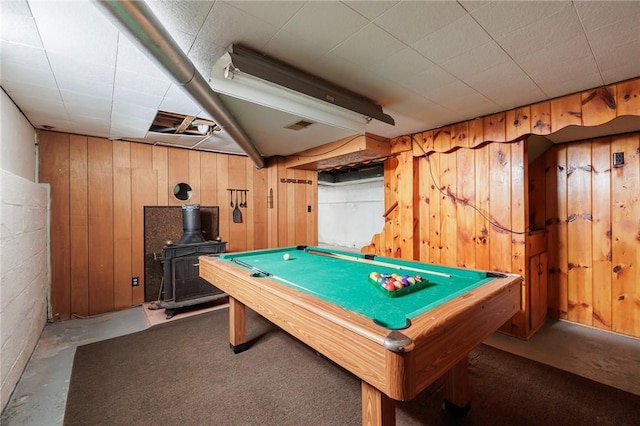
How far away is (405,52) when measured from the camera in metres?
1.57

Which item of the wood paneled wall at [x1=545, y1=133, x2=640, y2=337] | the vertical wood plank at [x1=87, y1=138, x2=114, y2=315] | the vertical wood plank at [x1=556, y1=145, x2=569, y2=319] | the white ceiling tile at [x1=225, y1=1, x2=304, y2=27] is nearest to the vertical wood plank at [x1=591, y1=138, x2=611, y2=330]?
the wood paneled wall at [x1=545, y1=133, x2=640, y2=337]

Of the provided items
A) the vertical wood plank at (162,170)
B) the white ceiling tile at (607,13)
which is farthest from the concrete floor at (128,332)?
the white ceiling tile at (607,13)

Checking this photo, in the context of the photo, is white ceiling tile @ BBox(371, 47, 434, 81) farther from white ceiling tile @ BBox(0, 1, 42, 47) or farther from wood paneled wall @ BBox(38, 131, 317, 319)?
wood paneled wall @ BBox(38, 131, 317, 319)

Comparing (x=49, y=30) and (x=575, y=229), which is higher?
(x=49, y=30)

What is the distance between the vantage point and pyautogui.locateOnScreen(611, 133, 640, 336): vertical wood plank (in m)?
2.51

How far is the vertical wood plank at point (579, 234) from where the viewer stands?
2795 mm

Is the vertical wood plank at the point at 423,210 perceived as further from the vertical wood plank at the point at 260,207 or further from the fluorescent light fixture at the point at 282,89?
the vertical wood plank at the point at 260,207

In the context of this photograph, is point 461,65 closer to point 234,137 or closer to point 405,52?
point 405,52

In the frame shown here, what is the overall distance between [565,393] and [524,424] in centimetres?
52

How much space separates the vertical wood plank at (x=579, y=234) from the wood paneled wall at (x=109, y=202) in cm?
410

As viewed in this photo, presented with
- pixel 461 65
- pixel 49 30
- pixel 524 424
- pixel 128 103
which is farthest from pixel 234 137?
pixel 524 424

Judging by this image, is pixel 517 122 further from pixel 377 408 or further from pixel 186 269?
pixel 186 269

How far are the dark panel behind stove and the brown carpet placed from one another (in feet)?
3.90

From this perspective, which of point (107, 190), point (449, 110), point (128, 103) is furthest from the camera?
point (107, 190)
